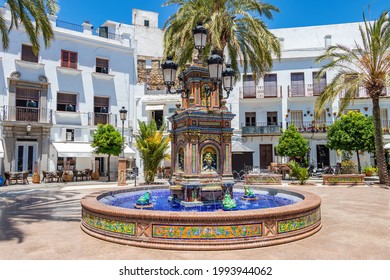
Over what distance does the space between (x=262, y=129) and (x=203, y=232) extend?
23.6 meters

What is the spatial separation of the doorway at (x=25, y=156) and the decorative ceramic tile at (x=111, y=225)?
717 inches

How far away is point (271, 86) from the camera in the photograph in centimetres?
2891

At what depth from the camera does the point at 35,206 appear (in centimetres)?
1068

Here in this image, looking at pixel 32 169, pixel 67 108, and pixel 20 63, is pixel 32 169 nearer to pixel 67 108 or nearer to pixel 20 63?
pixel 67 108

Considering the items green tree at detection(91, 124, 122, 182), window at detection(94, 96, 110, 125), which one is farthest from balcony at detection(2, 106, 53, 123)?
green tree at detection(91, 124, 122, 182)

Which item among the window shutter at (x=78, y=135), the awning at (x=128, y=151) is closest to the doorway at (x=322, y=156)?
the awning at (x=128, y=151)

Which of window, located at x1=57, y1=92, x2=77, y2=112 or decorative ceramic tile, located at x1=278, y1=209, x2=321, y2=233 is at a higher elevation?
window, located at x1=57, y1=92, x2=77, y2=112

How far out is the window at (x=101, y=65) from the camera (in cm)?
2595

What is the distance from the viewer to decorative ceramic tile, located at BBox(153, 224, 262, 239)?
5395mm

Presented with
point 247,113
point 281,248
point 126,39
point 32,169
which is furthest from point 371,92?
point 32,169

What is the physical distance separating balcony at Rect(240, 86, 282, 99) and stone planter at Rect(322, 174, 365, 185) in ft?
40.2

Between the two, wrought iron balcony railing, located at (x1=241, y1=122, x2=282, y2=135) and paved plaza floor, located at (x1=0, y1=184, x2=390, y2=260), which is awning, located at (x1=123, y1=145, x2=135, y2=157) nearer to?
wrought iron balcony railing, located at (x1=241, y1=122, x2=282, y2=135)

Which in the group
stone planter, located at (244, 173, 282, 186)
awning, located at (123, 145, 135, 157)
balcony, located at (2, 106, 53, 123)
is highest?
balcony, located at (2, 106, 53, 123)

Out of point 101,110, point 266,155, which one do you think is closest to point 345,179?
point 266,155
